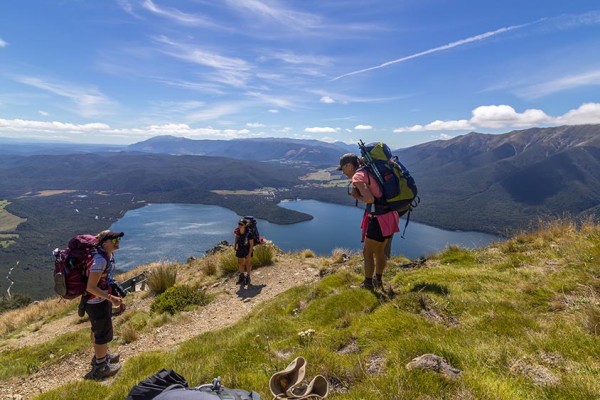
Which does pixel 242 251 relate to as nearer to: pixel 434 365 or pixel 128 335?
pixel 128 335

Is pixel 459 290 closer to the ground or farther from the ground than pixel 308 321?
farther from the ground

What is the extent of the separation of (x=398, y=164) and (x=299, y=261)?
9.06 m

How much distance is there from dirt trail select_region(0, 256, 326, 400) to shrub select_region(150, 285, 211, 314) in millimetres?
415

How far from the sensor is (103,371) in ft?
18.8

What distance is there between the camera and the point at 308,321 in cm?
562

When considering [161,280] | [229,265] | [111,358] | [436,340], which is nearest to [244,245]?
[229,265]

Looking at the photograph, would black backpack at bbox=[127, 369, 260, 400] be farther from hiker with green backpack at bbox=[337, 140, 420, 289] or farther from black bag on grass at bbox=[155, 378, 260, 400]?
hiker with green backpack at bbox=[337, 140, 420, 289]

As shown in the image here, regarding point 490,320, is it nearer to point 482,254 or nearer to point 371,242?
point 371,242

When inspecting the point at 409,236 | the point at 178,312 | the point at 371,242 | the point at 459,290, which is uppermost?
the point at 371,242

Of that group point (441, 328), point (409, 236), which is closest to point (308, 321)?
point (441, 328)

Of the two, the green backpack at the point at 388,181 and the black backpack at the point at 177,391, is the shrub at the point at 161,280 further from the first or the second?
the black backpack at the point at 177,391

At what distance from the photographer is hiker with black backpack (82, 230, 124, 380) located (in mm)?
5242

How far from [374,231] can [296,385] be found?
319cm

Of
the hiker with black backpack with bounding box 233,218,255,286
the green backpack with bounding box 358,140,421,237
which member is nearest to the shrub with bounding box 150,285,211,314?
the hiker with black backpack with bounding box 233,218,255,286
